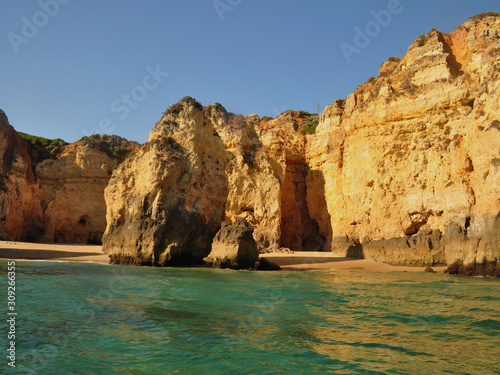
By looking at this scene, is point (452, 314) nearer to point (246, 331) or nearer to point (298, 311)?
point (298, 311)

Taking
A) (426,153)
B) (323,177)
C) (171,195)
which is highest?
(426,153)

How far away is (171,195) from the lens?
17188 millimetres

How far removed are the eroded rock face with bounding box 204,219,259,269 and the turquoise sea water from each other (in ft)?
17.5

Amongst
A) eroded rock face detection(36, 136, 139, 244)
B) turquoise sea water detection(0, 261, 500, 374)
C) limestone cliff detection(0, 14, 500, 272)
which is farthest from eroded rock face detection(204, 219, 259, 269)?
eroded rock face detection(36, 136, 139, 244)

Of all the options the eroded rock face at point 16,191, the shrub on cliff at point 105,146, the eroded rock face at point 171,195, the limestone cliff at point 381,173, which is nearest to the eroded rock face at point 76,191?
the shrub on cliff at point 105,146

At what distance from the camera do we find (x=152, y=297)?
852cm

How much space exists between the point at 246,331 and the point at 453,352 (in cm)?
287

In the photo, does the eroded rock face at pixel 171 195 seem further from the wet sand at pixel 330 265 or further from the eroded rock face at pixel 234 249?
the wet sand at pixel 330 265

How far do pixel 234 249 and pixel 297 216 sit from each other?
15905 mm

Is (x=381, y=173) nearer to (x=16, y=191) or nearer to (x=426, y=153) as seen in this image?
(x=426, y=153)

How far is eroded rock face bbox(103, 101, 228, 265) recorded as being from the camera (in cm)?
1644

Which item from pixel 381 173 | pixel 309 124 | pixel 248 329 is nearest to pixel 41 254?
pixel 248 329

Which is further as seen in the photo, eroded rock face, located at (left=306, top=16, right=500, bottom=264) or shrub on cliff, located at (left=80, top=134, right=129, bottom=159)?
shrub on cliff, located at (left=80, top=134, right=129, bottom=159)

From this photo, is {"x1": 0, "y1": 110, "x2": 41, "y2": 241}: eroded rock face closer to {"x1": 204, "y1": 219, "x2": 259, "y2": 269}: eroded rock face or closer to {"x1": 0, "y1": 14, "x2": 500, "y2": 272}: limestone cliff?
{"x1": 0, "y1": 14, "x2": 500, "y2": 272}: limestone cliff
